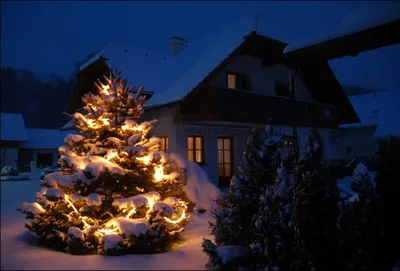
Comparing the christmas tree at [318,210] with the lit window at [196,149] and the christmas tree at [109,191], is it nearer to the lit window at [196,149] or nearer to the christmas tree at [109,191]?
the christmas tree at [109,191]

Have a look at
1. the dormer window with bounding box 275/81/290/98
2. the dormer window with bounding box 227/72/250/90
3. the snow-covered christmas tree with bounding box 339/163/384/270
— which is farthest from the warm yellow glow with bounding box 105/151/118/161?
the dormer window with bounding box 275/81/290/98

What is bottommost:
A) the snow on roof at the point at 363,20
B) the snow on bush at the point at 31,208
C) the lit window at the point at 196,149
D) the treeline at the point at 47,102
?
the snow on bush at the point at 31,208

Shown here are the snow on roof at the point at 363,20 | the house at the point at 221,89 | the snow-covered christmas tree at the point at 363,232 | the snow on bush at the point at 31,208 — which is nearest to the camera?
the snow-covered christmas tree at the point at 363,232

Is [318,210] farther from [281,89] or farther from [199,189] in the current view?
[281,89]

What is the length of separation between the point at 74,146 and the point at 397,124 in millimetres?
6200

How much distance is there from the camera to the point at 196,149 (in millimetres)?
15828

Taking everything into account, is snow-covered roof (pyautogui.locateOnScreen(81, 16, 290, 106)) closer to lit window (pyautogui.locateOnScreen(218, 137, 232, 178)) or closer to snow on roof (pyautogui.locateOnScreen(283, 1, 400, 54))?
lit window (pyautogui.locateOnScreen(218, 137, 232, 178))

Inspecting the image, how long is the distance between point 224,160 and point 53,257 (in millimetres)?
11897

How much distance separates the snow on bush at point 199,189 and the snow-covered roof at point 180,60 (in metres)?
3.23

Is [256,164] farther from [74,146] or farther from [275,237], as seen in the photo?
[74,146]

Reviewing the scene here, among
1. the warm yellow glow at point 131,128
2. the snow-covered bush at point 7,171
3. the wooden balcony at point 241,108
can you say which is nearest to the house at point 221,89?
the wooden balcony at point 241,108

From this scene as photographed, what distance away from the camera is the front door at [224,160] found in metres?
16.8

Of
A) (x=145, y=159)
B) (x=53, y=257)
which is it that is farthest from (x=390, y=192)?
(x=53, y=257)

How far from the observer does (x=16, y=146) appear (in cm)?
3173
